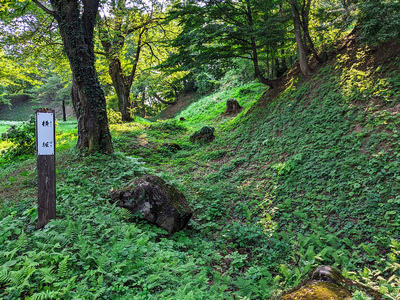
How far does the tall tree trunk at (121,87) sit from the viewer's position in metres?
15.0

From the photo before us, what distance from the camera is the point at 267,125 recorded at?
30.7ft

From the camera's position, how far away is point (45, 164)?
3854 millimetres

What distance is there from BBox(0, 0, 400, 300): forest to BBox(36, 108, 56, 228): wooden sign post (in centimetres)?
29

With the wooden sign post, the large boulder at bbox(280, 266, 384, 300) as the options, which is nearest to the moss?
the large boulder at bbox(280, 266, 384, 300)

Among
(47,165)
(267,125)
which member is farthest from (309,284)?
(267,125)

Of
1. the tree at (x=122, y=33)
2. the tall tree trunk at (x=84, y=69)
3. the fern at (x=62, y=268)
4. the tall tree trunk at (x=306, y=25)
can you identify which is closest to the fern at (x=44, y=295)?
the fern at (x=62, y=268)

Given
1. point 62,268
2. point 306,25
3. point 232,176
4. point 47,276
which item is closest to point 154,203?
point 62,268

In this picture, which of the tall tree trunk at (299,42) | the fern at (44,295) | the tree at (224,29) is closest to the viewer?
the fern at (44,295)

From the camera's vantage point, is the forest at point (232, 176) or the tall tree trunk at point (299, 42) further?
the tall tree trunk at point (299, 42)

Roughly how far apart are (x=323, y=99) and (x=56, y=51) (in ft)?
40.8

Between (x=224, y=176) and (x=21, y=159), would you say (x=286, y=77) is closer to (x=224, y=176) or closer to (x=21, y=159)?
(x=224, y=176)

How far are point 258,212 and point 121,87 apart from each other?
12.7 metres

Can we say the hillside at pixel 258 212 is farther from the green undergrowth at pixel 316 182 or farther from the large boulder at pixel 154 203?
the large boulder at pixel 154 203

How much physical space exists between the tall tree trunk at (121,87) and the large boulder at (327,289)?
48.4ft
